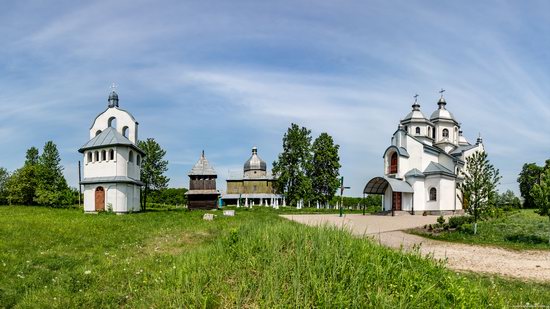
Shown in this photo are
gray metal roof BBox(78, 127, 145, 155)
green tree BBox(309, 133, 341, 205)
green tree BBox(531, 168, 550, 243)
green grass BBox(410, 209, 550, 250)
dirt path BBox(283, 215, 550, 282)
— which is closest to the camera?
dirt path BBox(283, 215, 550, 282)

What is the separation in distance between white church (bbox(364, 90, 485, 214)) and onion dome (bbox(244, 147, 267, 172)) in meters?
24.1

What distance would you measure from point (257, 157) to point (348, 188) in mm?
29642

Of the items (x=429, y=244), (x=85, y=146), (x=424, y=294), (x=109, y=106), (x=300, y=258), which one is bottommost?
(x=429, y=244)

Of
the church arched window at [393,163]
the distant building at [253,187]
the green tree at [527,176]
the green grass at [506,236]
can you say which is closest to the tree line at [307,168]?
the distant building at [253,187]

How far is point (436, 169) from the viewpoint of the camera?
125ft

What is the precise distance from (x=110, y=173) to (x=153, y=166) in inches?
440

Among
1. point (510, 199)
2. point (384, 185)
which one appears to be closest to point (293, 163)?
point (384, 185)

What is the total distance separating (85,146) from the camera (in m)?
31.2

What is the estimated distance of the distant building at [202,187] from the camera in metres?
35.3

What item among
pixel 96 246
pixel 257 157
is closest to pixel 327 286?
pixel 96 246

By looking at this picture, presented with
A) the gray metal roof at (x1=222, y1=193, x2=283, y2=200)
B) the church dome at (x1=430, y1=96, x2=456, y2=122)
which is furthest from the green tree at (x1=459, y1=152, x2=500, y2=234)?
the gray metal roof at (x1=222, y1=193, x2=283, y2=200)

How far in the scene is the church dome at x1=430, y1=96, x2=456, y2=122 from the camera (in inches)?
1845

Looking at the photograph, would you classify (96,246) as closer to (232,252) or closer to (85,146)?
(232,252)

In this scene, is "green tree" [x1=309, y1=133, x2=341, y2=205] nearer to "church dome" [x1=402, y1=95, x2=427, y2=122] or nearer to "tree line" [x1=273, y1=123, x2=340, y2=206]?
"tree line" [x1=273, y1=123, x2=340, y2=206]
